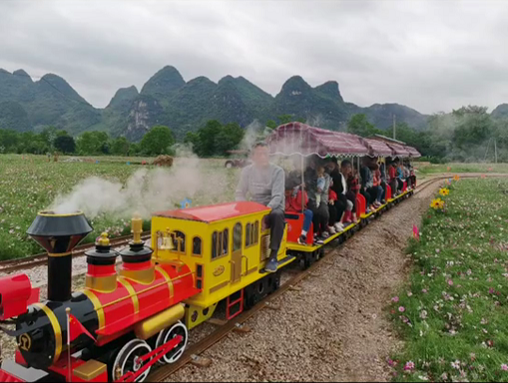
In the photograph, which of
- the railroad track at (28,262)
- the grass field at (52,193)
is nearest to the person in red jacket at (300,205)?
the grass field at (52,193)

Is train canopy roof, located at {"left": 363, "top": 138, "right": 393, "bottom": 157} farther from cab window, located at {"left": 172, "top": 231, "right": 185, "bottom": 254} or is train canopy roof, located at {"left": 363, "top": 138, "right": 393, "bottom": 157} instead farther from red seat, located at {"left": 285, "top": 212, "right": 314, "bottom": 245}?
cab window, located at {"left": 172, "top": 231, "right": 185, "bottom": 254}

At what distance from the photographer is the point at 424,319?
651 cm

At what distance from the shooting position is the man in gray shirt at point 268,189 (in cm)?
736

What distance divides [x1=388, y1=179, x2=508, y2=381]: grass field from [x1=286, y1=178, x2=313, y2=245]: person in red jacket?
249 cm

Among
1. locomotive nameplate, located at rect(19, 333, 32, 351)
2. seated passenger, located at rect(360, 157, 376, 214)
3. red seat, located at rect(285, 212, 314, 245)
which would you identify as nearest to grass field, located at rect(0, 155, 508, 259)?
red seat, located at rect(285, 212, 314, 245)

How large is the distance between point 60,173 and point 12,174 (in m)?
2.22

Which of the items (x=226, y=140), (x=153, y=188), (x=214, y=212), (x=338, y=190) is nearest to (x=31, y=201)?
(x=226, y=140)

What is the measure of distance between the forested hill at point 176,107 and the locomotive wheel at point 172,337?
7484 cm

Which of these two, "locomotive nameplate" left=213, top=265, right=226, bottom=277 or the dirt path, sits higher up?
"locomotive nameplate" left=213, top=265, right=226, bottom=277

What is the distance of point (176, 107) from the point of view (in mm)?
117250

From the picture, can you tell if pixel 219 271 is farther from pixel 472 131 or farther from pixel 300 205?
pixel 472 131

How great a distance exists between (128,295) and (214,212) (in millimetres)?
1826

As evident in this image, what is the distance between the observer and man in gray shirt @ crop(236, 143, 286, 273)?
736 cm

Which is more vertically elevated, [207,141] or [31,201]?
[207,141]
